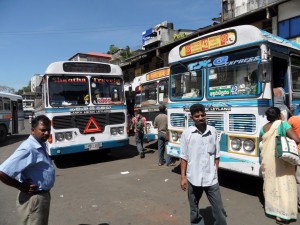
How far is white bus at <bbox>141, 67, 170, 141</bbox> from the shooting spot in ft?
35.0

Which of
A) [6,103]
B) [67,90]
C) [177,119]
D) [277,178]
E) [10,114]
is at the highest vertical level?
[67,90]

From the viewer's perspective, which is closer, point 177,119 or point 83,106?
point 177,119

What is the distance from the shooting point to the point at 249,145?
16.5 feet

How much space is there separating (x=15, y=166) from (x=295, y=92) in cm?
525

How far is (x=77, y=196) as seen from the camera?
5.83 m

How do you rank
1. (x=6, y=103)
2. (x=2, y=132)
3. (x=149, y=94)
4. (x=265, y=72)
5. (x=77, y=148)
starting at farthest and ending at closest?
(x=6, y=103) < (x=2, y=132) < (x=149, y=94) < (x=77, y=148) < (x=265, y=72)

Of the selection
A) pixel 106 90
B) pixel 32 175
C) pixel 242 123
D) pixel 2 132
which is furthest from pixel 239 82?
pixel 2 132

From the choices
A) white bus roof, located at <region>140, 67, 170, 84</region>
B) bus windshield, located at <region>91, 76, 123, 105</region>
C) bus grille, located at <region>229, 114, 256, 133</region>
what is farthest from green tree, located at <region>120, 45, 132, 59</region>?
bus grille, located at <region>229, 114, 256, 133</region>

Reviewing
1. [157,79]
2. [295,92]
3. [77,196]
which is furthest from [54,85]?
[295,92]

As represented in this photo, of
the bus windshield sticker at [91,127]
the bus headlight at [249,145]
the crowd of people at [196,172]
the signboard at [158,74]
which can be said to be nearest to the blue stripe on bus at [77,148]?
the bus windshield sticker at [91,127]

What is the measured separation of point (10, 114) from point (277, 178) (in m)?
16.1

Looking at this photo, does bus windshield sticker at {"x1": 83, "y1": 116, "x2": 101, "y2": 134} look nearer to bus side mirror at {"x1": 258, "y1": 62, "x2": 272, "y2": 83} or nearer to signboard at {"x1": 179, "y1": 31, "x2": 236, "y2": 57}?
signboard at {"x1": 179, "y1": 31, "x2": 236, "y2": 57}

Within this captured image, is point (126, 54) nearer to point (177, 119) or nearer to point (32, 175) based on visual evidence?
point (177, 119)

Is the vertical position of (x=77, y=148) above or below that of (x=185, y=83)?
below
